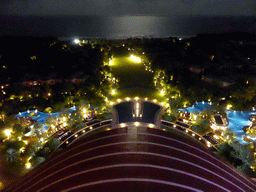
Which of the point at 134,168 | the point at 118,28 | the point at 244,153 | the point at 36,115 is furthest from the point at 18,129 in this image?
the point at 118,28

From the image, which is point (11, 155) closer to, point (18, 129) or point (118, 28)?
point (18, 129)

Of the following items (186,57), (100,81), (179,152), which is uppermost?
(186,57)

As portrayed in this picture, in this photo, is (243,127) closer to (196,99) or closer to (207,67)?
(196,99)

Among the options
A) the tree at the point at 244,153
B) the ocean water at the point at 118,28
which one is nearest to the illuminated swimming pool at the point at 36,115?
the tree at the point at 244,153

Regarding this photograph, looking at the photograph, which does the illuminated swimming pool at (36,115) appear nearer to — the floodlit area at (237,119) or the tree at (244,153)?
the floodlit area at (237,119)

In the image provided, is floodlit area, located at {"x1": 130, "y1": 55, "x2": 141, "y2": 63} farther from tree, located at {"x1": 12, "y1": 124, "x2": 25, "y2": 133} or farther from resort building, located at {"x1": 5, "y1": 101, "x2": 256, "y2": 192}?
resort building, located at {"x1": 5, "y1": 101, "x2": 256, "y2": 192}

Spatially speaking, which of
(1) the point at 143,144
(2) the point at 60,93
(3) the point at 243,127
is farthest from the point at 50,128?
(3) the point at 243,127
